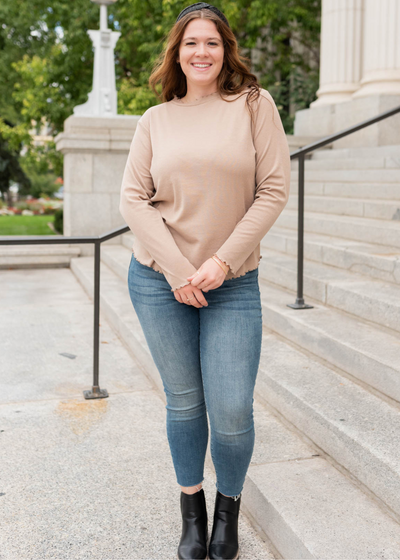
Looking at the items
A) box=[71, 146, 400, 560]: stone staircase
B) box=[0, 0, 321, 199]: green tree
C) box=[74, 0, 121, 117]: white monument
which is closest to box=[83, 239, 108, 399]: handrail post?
box=[71, 146, 400, 560]: stone staircase

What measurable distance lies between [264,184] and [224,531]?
49.7 inches

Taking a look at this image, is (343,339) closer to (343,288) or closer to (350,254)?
(343,288)

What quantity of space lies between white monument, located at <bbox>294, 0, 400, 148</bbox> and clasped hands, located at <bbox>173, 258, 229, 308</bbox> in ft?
22.8

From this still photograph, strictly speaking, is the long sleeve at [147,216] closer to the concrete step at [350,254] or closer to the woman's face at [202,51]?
the woman's face at [202,51]

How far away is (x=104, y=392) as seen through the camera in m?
4.05

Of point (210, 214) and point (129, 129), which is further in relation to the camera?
point (129, 129)

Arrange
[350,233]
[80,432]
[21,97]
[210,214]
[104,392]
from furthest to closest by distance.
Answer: [21,97], [350,233], [104,392], [80,432], [210,214]

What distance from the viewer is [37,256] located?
29.4ft

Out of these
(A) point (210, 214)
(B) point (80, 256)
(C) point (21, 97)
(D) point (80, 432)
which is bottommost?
(D) point (80, 432)

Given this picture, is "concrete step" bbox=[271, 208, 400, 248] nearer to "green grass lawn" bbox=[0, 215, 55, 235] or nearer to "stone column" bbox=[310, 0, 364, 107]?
"stone column" bbox=[310, 0, 364, 107]

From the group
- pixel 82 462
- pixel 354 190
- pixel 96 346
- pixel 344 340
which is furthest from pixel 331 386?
pixel 354 190

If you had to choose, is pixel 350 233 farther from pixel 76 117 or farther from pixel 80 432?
pixel 76 117

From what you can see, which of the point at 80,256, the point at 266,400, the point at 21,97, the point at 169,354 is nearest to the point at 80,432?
the point at 266,400

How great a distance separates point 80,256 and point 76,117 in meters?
1.95
